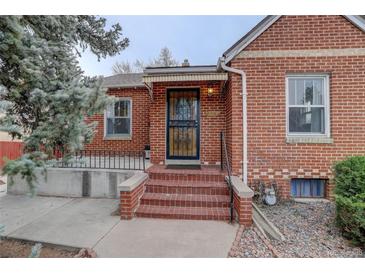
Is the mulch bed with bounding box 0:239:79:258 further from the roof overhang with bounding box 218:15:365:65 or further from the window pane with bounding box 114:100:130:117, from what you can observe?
the window pane with bounding box 114:100:130:117

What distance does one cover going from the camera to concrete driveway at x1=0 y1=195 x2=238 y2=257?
10.6ft

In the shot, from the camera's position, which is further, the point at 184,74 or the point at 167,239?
the point at 184,74

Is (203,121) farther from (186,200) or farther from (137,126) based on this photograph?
(137,126)

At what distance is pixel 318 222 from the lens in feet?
14.2

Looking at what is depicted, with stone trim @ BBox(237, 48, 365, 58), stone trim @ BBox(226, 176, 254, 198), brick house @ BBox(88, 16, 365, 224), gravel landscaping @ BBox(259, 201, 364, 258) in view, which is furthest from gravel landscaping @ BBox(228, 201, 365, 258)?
stone trim @ BBox(237, 48, 365, 58)

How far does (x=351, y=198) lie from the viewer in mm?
3787

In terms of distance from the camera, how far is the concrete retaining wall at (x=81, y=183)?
5738mm

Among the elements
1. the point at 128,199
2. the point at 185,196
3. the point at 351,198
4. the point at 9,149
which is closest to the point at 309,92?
the point at 351,198

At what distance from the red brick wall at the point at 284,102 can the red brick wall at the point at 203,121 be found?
4.01ft

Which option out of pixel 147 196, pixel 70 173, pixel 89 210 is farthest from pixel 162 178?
pixel 70 173

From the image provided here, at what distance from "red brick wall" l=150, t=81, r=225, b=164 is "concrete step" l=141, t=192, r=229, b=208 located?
7.21 ft

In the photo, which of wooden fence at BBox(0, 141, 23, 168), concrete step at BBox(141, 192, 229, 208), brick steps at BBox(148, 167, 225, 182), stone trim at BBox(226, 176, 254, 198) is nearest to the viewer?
stone trim at BBox(226, 176, 254, 198)

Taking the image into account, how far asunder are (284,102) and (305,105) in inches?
22.9

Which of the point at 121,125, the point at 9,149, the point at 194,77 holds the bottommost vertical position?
the point at 9,149
